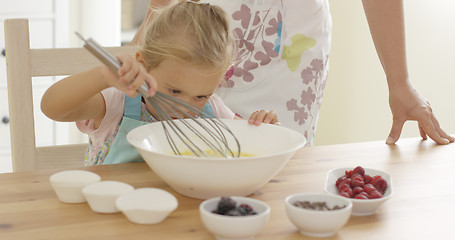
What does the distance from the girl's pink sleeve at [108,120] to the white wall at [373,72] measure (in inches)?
70.5

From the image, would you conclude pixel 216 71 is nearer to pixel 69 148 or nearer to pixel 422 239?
pixel 69 148

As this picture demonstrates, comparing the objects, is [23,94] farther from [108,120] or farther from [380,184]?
[380,184]

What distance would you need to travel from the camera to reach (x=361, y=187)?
0.82 m

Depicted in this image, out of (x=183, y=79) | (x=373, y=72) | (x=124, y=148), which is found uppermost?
(x=183, y=79)

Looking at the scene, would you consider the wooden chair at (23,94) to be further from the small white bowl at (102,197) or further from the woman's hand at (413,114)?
the woman's hand at (413,114)

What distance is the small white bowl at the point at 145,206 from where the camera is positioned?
707 mm

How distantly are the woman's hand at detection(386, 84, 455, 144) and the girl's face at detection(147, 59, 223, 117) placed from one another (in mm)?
418

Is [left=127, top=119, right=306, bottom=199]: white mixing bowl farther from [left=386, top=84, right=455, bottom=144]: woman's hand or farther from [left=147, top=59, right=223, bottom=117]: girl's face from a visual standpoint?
[left=386, top=84, right=455, bottom=144]: woman's hand

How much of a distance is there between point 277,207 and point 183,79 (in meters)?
0.39

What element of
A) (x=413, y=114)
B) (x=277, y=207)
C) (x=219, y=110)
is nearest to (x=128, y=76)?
(x=277, y=207)

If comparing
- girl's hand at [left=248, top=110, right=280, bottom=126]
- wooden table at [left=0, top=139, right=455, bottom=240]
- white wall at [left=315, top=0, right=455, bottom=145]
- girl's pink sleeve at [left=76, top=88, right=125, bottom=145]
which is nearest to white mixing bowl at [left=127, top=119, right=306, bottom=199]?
wooden table at [left=0, top=139, right=455, bottom=240]

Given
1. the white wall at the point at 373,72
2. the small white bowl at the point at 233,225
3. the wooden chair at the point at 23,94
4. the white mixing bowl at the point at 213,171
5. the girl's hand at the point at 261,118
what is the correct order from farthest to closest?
1. the white wall at the point at 373,72
2. the wooden chair at the point at 23,94
3. the girl's hand at the point at 261,118
4. the white mixing bowl at the point at 213,171
5. the small white bowl at the point at 233,225

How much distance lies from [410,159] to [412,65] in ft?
5.50

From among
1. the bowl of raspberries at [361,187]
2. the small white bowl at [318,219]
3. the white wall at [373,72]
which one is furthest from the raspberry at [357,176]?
the white wall at [373,72]
